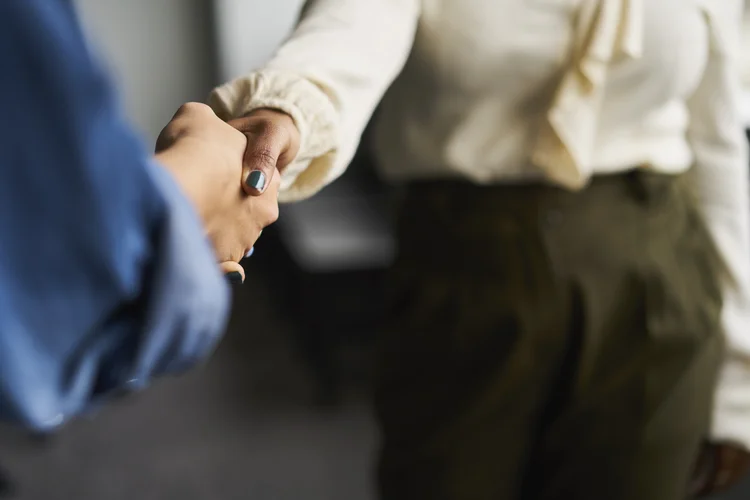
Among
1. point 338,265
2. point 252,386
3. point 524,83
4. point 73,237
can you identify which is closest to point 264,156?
point 73,237

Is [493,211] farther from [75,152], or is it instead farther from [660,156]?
[75,152]

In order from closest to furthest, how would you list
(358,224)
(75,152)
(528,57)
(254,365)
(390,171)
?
(75,152) < (528,57) < (390,171) < (358,224) < (254,365)

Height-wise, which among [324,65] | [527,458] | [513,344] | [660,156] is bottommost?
[527,458]

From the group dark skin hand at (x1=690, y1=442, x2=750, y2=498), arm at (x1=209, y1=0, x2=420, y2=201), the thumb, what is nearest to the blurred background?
dark skin hand at (x1=690, y1=442, x2=750, y2=498)

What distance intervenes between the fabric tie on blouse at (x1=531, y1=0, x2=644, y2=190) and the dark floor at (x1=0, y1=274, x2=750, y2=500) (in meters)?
0.78

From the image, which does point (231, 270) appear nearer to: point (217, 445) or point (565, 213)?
point (565, 213)

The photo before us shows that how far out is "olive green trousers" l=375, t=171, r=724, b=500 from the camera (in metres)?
0.50

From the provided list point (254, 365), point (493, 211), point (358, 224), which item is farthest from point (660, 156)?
point (254, 365)

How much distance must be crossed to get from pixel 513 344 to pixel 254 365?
879 mm

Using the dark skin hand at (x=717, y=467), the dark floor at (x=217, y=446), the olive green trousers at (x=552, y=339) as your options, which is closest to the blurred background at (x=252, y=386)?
the dark floor at (x=217, y=446)

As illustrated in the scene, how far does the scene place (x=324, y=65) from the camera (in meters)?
0.32

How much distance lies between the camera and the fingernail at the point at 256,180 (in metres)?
0.24

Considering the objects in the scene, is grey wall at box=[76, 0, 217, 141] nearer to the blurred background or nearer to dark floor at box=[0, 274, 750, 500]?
the blurred background

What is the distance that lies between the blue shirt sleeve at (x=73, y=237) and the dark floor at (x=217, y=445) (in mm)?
963
